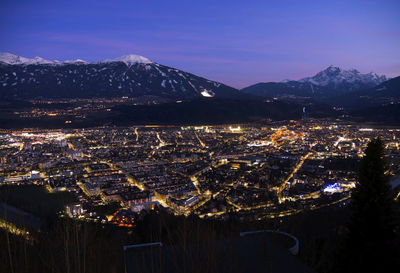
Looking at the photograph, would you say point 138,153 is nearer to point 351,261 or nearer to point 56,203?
point 56,203

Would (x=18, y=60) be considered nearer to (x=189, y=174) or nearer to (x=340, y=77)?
(x=189, y=174)

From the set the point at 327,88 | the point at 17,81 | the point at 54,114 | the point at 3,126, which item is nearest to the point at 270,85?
the point at 327,88

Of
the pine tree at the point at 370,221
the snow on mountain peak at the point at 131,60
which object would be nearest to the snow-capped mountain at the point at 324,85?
the snow on mountain peak at the point at 131,60

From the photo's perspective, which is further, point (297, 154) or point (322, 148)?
point (322, 148)

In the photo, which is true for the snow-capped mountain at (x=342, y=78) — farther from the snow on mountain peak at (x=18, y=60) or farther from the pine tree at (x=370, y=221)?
the pine tree at (x=370, y=221)

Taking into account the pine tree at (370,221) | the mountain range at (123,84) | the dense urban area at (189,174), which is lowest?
the dense urban area at (189,174)

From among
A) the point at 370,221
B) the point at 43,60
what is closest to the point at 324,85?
the point at 43,60
